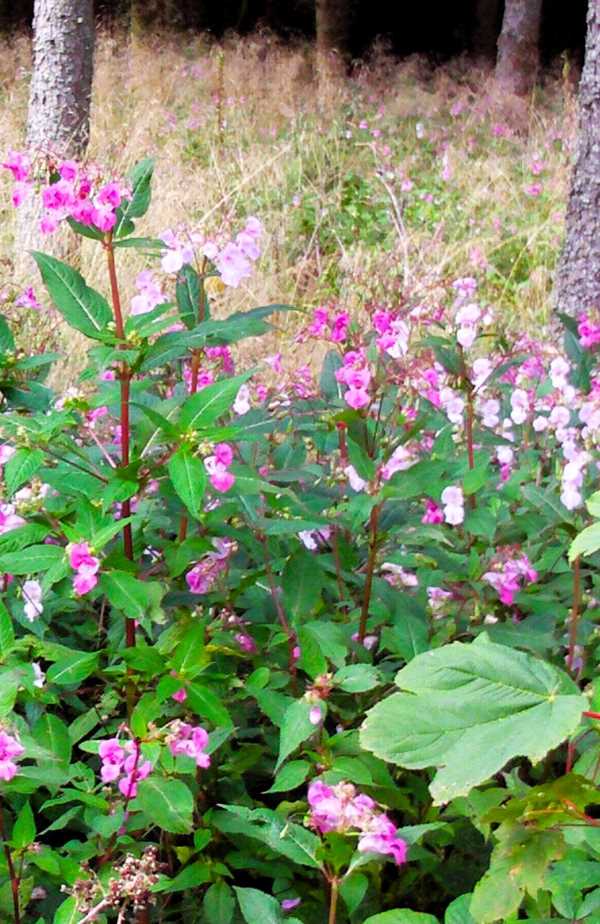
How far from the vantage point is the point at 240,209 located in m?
7.40

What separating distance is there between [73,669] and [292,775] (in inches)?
12.1

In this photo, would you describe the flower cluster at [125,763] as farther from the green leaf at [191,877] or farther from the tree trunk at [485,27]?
the tree trunk at [485,27]

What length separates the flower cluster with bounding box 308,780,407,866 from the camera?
1191 mm

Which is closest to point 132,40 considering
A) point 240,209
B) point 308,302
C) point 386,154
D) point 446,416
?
point 386,154

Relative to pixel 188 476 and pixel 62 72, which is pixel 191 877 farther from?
pixel 62 72

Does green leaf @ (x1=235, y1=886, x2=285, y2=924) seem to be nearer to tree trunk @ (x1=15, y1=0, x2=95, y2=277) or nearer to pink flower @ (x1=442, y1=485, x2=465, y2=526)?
pink flower @ (x1=442, y1=485, x2=465, y2=526)

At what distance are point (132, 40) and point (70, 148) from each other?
7.32m

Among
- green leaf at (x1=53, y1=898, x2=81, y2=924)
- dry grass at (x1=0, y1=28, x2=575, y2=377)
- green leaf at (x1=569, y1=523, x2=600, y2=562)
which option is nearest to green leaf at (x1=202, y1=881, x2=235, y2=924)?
green leaf at (x1=53, y1=898, x2=81, y2=924)

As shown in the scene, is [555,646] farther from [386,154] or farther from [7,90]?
[7,90]

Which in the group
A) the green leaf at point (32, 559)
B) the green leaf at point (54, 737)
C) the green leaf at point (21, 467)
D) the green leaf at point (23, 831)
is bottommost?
the green leaf at point (23, 831)

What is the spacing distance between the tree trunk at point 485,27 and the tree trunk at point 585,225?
40.7ft

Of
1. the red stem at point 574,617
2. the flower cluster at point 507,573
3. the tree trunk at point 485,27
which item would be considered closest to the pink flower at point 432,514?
the flower cluster at point 507,573

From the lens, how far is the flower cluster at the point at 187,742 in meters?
1.35

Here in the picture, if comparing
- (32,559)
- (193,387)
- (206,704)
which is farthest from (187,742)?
(193,387)
